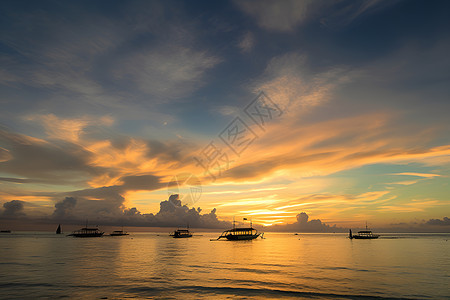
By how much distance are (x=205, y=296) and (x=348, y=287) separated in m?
18.2

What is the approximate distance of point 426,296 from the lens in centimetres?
2956

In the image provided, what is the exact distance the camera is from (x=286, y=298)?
28.3 m

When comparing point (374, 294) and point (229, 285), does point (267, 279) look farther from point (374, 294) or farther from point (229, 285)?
point (374, 294)

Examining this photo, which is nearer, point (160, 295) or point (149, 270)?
point (160, 295)

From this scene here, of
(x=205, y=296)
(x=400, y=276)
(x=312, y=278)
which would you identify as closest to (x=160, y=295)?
(x=205, y=296)

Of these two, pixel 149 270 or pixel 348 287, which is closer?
pixel 348 287

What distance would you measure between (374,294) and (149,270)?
34569 mm

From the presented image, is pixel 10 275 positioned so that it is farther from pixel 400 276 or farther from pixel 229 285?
pixel 400 276

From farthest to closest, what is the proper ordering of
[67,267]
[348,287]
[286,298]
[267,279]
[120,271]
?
[67,267] → [120,271] → [267,279] → [348,287] → [286,298]

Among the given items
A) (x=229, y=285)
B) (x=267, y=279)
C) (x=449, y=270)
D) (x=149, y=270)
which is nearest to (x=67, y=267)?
(x=149, y=270)

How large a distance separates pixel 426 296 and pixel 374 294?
5.67m

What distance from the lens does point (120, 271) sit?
44344 mm

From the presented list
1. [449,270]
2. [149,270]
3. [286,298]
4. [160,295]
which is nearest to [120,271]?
[149,270]

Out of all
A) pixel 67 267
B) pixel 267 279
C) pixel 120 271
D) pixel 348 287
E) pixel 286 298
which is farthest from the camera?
pixel 67 267
